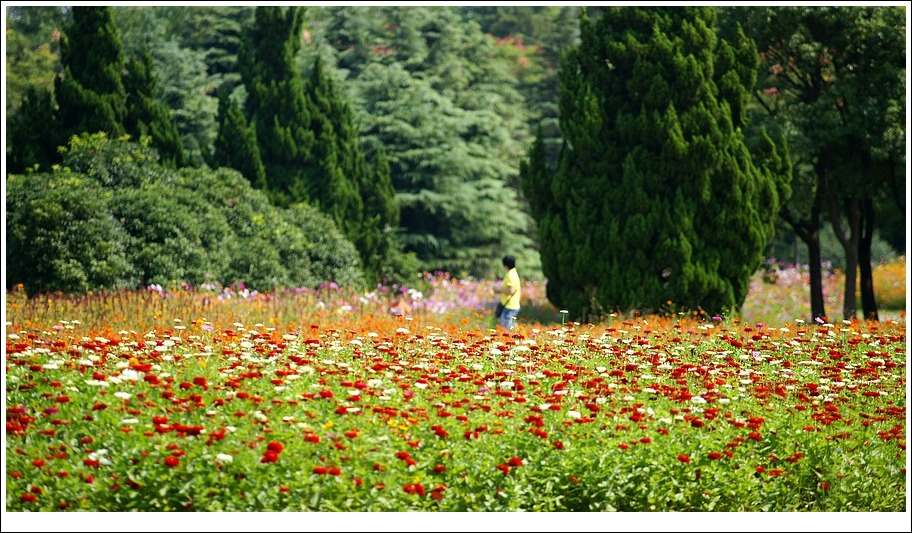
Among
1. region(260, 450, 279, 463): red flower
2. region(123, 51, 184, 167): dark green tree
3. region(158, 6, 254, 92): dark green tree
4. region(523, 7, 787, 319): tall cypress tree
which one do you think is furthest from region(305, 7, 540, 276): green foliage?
region(260, 450, 279, 463): red flower

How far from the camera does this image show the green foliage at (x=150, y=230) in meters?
10.4

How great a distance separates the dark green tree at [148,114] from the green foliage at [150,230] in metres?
0.59

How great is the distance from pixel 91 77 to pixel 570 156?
6.34 meters

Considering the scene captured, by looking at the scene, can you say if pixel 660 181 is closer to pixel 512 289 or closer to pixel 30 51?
pixel 512 289

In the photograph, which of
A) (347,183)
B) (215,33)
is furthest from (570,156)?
(215,33)

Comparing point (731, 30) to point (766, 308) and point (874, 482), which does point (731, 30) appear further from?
point (874, 482)

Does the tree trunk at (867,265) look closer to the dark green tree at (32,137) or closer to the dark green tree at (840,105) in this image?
the dark green tree at (840,105)

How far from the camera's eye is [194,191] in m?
12.9

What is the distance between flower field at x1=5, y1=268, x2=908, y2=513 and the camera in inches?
198

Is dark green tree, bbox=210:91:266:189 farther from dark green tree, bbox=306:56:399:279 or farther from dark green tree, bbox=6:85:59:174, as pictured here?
dark green tree, bbox=6:85:59:174

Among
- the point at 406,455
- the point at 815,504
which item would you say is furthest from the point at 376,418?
the point at 815,504

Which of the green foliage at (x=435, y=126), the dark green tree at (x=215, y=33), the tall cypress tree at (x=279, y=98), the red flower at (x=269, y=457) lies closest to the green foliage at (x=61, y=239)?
the tall cypress tree at (x=279, y=98)

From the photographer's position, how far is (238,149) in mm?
15281

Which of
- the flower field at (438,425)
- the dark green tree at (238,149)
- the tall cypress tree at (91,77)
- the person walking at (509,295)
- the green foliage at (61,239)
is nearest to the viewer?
the flower field at (438,425)
